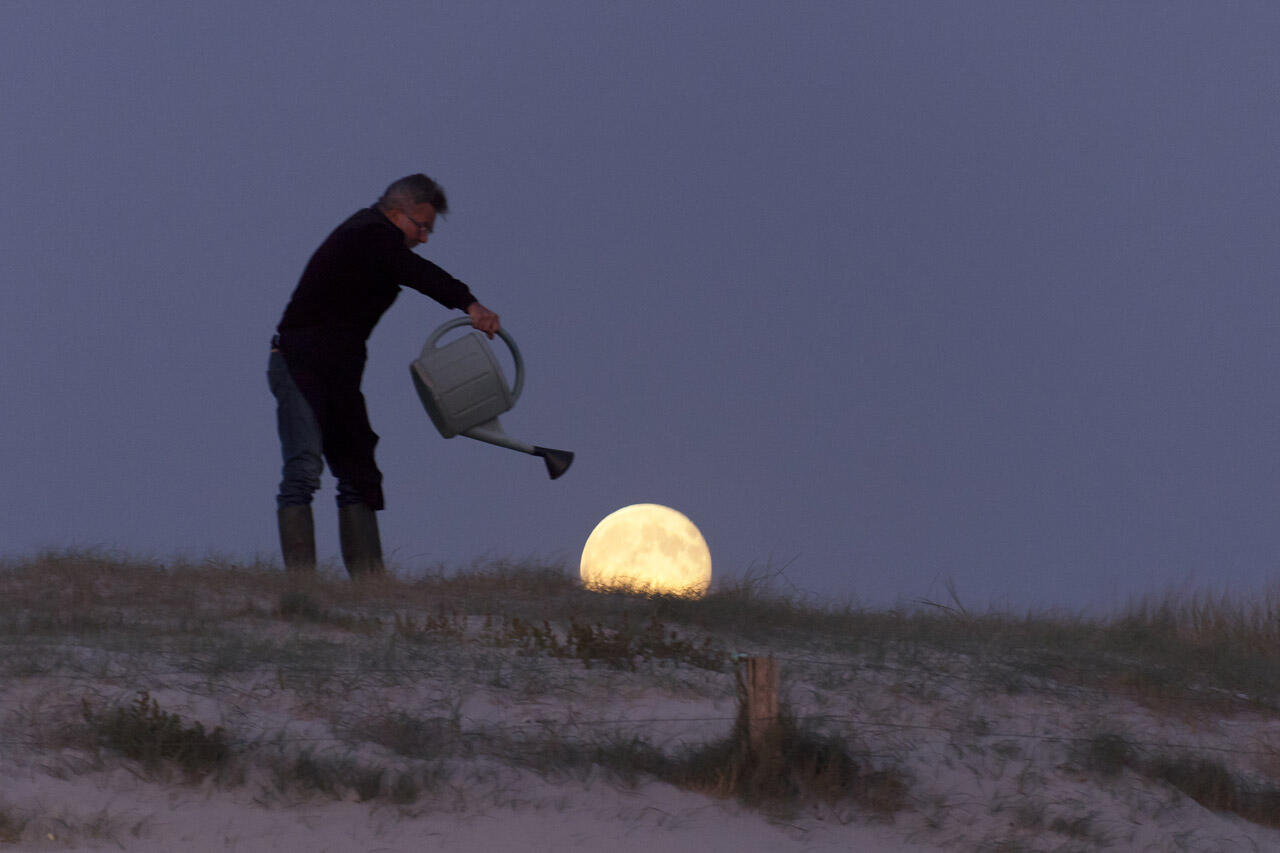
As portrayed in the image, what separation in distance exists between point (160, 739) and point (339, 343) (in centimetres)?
252

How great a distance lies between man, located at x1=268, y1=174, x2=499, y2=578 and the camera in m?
5.86

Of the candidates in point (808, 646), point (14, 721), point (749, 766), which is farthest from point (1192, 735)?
point (14, 721)

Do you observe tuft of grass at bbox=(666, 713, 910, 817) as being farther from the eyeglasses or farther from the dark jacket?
the eyeglasses

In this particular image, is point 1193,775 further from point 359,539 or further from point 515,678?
point 359,539

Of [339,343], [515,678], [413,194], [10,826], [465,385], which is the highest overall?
[413,194]


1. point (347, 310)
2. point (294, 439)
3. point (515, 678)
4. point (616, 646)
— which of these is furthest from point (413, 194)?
point (515, 678)

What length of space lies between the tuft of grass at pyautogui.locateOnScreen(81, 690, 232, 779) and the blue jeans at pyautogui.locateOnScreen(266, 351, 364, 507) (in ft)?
7.16

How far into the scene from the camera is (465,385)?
580cm

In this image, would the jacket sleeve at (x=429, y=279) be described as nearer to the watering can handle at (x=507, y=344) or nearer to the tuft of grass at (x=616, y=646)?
the watering can handle at (x=507, y=344)

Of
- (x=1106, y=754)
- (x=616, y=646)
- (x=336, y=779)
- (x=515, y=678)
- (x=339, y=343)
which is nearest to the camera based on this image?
(x=336, y=779)

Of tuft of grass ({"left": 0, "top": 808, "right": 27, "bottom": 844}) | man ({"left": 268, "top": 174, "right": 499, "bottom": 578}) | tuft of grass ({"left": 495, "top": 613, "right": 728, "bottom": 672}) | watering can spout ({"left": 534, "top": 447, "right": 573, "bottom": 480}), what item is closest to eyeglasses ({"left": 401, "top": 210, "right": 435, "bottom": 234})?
man ({"left": 268, "top": 174, "right": 499, "bottom": 578})

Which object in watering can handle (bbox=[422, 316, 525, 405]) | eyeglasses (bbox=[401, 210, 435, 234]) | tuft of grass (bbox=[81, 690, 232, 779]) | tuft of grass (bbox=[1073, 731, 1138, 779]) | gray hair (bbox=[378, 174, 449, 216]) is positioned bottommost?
tuft of grass (bbox=[81, 690, 232, 779])

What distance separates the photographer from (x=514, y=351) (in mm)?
5973

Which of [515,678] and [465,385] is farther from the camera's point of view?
[465,385]
